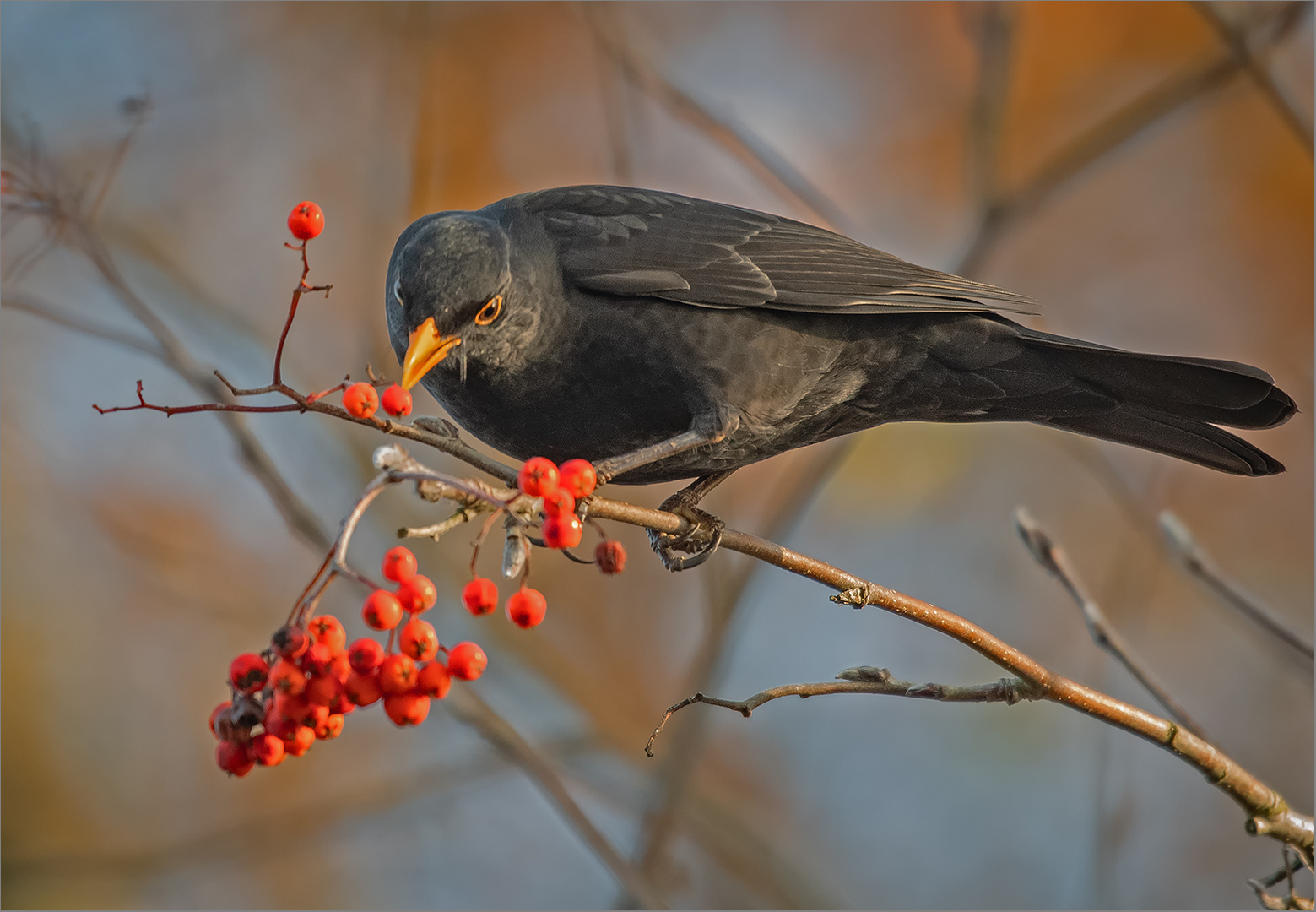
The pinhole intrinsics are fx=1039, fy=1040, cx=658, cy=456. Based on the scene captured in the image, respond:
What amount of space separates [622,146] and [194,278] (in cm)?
248

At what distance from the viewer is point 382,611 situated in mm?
1933

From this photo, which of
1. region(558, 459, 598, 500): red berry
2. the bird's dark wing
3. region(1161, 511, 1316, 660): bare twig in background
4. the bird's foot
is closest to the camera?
region(558, 459, 598, 500): red berry

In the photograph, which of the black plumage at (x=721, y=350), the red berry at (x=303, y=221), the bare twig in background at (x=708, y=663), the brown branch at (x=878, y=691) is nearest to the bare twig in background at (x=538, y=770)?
the bare twig in background at (x=708, y=663)

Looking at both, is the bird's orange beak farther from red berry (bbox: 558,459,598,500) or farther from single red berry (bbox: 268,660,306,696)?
single red berry (bbox: 268,660,306,696)

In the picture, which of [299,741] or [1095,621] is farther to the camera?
[1095,621]

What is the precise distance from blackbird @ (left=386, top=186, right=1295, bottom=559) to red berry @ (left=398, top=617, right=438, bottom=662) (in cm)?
91

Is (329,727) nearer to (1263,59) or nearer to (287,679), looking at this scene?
(287,679)

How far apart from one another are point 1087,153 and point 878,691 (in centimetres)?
313

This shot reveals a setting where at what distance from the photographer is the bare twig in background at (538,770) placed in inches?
136

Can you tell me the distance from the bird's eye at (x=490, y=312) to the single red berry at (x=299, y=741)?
1.38 metres

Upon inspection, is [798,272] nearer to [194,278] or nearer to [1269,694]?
[194,278]

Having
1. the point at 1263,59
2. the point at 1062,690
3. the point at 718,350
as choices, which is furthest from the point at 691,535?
the point at 1263,59

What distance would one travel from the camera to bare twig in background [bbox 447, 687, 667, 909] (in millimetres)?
3451

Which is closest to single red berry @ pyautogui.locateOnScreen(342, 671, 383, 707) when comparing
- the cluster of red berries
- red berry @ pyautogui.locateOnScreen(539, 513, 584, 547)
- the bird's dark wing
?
Result: the cluster of red berries
